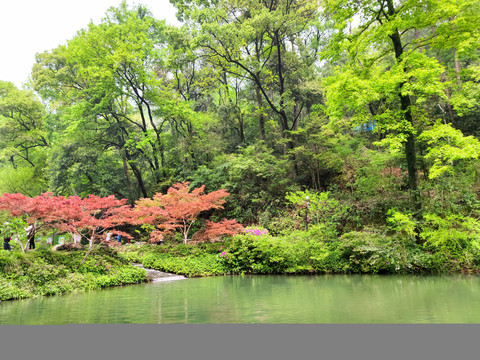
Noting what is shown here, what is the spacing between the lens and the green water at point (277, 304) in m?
4.72

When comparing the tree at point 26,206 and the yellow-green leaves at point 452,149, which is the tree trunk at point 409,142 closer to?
the yellow-green leaves at point 452,149

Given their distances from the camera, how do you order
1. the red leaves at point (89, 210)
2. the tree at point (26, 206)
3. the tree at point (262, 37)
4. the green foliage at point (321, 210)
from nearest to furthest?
the tree at point (26, 206)
the red leaves at point (89, 210)
the green foliage at point (321, 210)
the tree at point (262, 37)

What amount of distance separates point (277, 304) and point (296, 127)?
49.1 feet

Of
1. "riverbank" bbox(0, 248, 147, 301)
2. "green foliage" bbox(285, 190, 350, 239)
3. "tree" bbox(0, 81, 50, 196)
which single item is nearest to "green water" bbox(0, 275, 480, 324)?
"riverbank" bbox(0, 248, 147, 301)

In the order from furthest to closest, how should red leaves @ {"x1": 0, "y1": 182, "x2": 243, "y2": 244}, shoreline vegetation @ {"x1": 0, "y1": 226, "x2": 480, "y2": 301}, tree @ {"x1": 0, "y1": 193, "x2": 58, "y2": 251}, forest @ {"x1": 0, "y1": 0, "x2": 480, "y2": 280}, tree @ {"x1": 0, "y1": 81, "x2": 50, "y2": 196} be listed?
tree @ {"x1": 0, "y1": 81, "x2": 50, "y2": 196} → forest @ {"x1": 0, "y1": 0, "x2": 480, "y2": 280} → red leaves @ {"x1": 0, "y1": 182, "x2": 243, "y2": 244} → tree @ {"x1": 0, "y1": 193, "x2": 58, "y2": 251} → shoreline vegetation @ {"x1": 0, "y1": 226, "x2": 480, "y2": 301}

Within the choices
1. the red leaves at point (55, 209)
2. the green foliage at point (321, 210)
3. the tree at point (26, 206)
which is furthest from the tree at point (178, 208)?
the tree at point (26, 206)

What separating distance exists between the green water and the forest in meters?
2.42

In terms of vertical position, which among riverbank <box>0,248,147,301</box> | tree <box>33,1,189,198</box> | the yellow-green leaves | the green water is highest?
tree <box>33,1,189,198</box>

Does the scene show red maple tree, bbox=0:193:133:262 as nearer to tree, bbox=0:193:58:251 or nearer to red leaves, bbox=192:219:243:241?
tree, bbox=0:193:58:251

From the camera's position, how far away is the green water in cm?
472

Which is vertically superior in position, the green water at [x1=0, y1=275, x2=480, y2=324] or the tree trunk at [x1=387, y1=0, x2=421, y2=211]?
the tree trunk at [x1=387, y1=0, x2=421, y2=211]

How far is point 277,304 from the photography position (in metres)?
5.78

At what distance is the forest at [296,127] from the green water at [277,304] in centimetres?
242

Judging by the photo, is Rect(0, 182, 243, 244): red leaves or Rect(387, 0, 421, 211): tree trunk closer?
Rect(0, 182, 243, 244): red leaves
